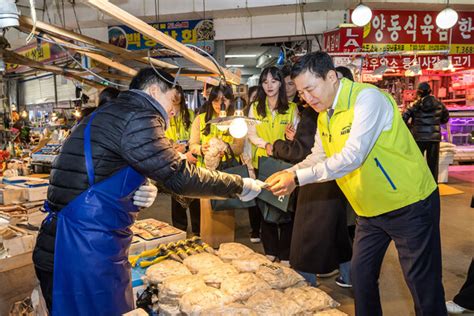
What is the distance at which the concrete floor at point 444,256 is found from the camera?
3121 mm

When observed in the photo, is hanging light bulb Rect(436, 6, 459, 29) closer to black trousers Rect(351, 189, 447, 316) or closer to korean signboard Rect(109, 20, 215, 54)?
korean signboard Rect(109, 20, 215, 54)

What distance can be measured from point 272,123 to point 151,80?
76.4 inches

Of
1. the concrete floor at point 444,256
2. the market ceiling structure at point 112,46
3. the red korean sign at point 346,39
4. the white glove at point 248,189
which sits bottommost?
the concrete floor at point 444,256

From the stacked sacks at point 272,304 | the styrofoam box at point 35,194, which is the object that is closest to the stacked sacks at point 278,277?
the stacked sacks at point 272,304

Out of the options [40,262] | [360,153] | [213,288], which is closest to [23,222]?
[40,262]

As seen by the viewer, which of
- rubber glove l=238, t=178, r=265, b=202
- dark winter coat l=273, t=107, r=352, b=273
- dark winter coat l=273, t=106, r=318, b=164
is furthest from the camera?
dark winter coat l=273, t=106, r=318, b=164

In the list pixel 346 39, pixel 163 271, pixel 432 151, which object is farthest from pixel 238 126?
pixel 346 39

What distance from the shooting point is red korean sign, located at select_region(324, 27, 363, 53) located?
768 centimetres

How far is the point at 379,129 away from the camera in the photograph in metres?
1.97

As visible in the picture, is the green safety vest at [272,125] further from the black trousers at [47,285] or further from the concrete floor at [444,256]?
the black trousers at [47,285]

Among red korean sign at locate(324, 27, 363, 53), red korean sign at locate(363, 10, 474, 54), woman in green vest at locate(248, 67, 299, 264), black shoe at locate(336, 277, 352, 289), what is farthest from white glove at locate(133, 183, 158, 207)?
red korean sign at locate(363, 10, 474, 54)

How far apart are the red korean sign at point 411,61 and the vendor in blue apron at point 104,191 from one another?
7.48 meters

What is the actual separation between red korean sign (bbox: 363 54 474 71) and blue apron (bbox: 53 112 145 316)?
7670mm

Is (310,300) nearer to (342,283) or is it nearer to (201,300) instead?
(201,300)
